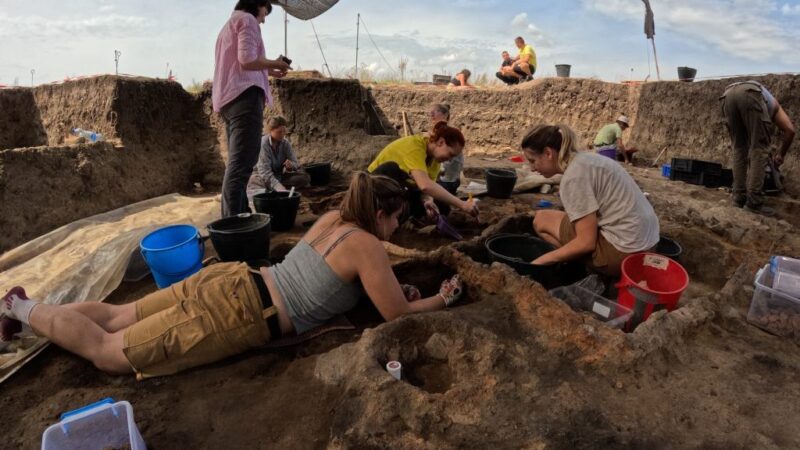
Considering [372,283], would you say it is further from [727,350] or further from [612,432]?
[727,350]

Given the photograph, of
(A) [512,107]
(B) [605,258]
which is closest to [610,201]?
(B) [605,258]

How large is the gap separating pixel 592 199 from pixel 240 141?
272 centimetres

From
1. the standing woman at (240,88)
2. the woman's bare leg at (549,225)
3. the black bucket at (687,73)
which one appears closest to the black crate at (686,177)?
the black bucket at (687,73)

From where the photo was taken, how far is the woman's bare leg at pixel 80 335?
2012mm

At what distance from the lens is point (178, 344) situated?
1992 millimetres

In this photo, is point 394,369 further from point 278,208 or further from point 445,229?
point 278,208

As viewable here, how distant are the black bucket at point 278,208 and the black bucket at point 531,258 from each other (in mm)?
1970

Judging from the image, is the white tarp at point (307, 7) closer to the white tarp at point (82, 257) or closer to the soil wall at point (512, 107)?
the white tarp at point (82, 257)

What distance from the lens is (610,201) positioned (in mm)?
2658

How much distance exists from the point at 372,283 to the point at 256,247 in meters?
1.43

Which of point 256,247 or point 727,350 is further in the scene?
point 256,247

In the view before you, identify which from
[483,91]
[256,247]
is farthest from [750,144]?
[483,91]

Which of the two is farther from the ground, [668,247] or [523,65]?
[523,65]

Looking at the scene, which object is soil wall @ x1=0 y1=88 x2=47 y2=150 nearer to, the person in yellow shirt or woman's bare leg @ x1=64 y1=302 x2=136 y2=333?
woman's bare leg @ x1=64 y1=302 x2=136 y2=333
